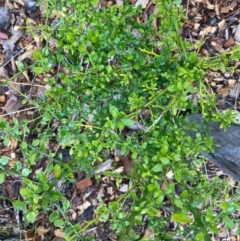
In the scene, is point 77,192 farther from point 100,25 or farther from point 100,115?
point 100,25

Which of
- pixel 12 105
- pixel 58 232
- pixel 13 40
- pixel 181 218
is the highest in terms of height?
pixel 181 218

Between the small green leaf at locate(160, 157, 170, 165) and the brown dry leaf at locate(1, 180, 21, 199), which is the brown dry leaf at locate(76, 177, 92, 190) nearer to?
the brown dry leaf at locate(1, 180, 21, 199)

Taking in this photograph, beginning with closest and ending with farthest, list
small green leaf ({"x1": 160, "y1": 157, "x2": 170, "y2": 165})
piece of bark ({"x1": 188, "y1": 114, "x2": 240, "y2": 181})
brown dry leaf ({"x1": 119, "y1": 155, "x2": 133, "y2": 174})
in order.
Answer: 1. small green leaf ({"x1": 160, "y1": 157, "x2": 170, "y2": 165})
2. piece of bark ({"x1": 188, "y1": 114, "x2": 240, "y2": 181})
3. brown dry leaf ({"x1": 119, "y1": 155, "x2": 133, "y2": 174})

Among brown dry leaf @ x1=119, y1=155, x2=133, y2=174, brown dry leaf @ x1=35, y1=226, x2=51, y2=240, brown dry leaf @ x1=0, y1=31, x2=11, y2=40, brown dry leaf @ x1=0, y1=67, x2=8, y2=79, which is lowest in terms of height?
brown dry leaf @ x1=35, y1=226, x2=51, y2=240

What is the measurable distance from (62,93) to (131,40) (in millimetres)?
229

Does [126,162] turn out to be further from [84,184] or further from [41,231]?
[41,231]

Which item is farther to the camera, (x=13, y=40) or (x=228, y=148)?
(x=13, y=40)

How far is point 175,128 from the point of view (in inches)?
48.9

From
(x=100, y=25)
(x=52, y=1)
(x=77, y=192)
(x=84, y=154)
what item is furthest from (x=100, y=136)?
(x=77, y=192)

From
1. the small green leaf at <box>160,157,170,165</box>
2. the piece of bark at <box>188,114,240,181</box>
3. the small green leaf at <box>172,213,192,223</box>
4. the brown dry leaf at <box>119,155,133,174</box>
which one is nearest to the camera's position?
the small green leaf at <box>172,213,192,223</box>

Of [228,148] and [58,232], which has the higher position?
[228,148]

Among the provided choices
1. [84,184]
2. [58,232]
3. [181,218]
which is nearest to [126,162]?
[84,184]

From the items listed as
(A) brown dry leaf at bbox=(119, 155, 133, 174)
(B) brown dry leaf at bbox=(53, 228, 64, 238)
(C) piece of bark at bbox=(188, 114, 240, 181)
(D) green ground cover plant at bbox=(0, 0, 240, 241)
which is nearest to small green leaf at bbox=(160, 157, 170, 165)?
(D) green ground cover plant at bbox=(0, 0, 240, 241)

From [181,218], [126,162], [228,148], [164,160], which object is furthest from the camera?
[126,162]
